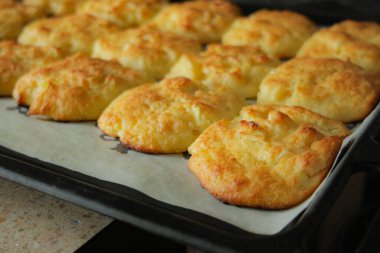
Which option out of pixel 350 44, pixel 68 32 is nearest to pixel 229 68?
pixel 350 44

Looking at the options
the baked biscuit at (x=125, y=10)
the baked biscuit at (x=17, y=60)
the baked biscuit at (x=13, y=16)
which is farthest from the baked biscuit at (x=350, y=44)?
the baked biscuit at (x=13, y=16)

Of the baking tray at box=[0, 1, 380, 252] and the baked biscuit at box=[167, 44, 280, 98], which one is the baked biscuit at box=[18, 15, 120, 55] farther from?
the baking tray at box=[0, 1, 380, 252]

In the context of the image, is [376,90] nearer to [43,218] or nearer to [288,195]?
[288,195]

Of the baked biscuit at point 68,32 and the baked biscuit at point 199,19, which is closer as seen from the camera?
the baked biscuit at point 68,32

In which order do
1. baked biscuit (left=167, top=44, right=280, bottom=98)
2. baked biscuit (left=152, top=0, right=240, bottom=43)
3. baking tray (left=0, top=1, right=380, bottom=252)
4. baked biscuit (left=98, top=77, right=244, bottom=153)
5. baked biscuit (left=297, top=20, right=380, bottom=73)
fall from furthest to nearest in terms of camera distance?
baked biscuit (left=152, top=0, right=240, bottom=43) → baked biscuit (left=297, top=20, right=380, bottom=73) → baked biscuit (left=167, top=44, right=280, bottom=98) → baked biscuit (left=98, top=77, right=244, bottom=153) → baking tray (left=0, top=1, right=380, bottom=252)

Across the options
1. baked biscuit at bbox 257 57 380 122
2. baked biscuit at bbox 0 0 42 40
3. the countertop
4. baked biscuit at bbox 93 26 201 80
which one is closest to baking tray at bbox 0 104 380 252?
the countertop

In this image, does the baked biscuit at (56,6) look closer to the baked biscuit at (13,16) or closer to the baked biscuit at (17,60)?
the baked biscuit at (13,16)

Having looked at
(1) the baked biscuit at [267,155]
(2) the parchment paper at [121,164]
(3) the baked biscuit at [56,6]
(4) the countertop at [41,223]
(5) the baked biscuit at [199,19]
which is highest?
(3) the baked biscuit at [56,6]

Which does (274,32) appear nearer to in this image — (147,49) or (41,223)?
(147,49)
